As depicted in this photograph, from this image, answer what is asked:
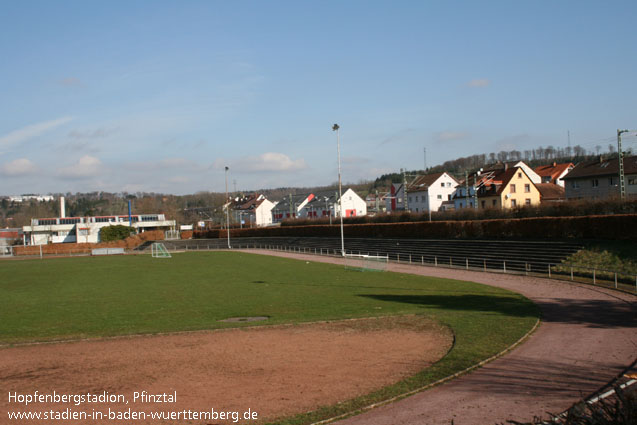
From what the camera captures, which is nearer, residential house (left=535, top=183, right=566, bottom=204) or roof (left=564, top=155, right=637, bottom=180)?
roof (left=564, top=155, right=637, bottom=180)

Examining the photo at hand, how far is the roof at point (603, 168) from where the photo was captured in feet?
166

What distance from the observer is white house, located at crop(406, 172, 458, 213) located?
80.2 metres

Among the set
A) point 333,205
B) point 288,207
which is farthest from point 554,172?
point 288,207

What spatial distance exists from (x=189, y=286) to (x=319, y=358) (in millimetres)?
19902

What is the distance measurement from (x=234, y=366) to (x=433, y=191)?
71712 mm

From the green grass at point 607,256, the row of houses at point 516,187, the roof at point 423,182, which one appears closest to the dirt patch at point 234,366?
the green grass at point 607,256

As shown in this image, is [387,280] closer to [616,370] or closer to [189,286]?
[189,286]

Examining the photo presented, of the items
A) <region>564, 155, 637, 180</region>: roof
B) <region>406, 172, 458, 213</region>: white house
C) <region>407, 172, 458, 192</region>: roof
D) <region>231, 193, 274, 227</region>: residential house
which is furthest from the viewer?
<region>231, 193, 274, 227</region>: residential house

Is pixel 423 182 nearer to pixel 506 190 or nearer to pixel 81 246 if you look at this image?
pixel 506 190

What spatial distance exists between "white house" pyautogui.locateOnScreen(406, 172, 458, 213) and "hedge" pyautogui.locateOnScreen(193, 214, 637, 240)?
20682mm

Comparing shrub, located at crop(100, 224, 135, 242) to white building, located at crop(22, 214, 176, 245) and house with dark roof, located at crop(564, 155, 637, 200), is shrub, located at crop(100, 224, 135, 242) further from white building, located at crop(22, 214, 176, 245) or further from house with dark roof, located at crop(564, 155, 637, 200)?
house with dark roof, located at crop(564, 155, 637, 200)

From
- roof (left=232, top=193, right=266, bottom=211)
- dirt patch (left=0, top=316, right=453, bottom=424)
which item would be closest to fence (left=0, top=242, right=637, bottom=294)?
dirt patch (left=0, top=316, right=453, bottom=424)

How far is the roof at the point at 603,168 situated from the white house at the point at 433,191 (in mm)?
26118

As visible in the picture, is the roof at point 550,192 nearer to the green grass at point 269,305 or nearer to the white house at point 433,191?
the white house at point 433,191
